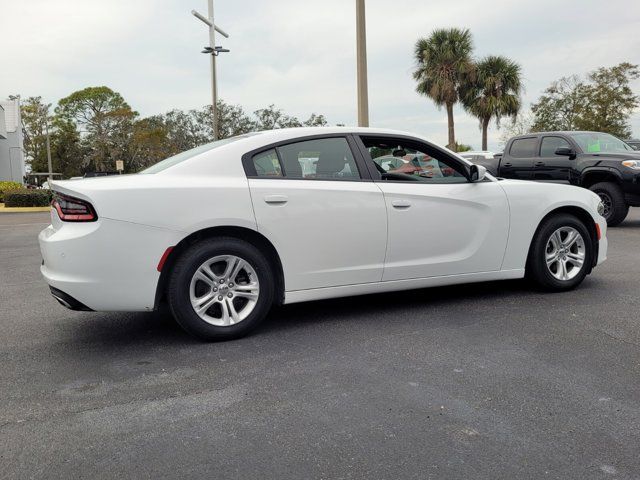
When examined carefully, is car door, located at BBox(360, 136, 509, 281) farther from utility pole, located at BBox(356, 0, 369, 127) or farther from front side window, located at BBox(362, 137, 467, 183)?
utility pole, located at BBox(356, 0, 369, 127)

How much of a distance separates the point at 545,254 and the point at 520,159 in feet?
24.3

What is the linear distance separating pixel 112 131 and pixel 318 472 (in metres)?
67.5

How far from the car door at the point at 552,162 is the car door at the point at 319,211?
319 inches

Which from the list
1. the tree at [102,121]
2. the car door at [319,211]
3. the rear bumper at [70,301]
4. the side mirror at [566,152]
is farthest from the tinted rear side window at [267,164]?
the tree at [102,121]

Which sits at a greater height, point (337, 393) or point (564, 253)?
point (564, 253)

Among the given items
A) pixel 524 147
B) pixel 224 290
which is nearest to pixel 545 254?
pixel 224 290

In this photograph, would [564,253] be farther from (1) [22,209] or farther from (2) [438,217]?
(1) [22,209]

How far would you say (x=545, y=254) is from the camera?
559 cm

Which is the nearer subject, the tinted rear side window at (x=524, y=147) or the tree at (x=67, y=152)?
the tinted rear side window at (x=524, y=147)

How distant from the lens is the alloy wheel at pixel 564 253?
18.5 feet

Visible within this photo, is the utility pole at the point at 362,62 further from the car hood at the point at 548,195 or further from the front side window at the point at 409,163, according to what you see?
the front side window at the point at 409,163

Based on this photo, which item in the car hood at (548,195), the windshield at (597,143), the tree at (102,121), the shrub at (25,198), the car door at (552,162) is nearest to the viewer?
the car hood at (548,195)

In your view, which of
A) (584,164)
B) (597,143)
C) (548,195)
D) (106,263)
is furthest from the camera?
(597,143)

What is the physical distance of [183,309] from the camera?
13.8ft
